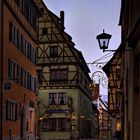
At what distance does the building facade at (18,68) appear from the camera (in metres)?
33.0

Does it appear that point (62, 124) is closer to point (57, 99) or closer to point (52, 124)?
point (52, 124)

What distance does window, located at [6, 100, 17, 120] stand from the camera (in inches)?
1334

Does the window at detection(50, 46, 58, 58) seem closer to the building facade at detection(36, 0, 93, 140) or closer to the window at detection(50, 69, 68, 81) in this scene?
the building facade at detection(36, 0, 93, 140)

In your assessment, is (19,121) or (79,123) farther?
(79,123)

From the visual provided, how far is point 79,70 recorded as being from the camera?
6938 centimetres

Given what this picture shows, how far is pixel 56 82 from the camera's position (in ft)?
220

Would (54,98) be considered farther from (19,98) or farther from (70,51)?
(19,98)

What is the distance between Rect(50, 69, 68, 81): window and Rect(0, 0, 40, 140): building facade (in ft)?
65.6

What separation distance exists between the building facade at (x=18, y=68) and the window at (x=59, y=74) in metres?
20.0

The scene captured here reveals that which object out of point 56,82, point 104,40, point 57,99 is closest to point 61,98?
point 57,99

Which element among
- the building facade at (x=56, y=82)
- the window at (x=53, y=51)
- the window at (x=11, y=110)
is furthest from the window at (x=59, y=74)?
the window at (x=11, y=110)

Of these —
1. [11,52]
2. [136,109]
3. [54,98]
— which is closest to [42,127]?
[54,98]

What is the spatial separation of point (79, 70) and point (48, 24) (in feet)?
26.3

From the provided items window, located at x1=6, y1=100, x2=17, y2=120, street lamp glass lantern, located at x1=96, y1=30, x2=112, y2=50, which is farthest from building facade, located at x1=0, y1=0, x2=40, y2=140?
street lamp glass lantern, located at x1=96, y1=30, x2=112, y2=50
